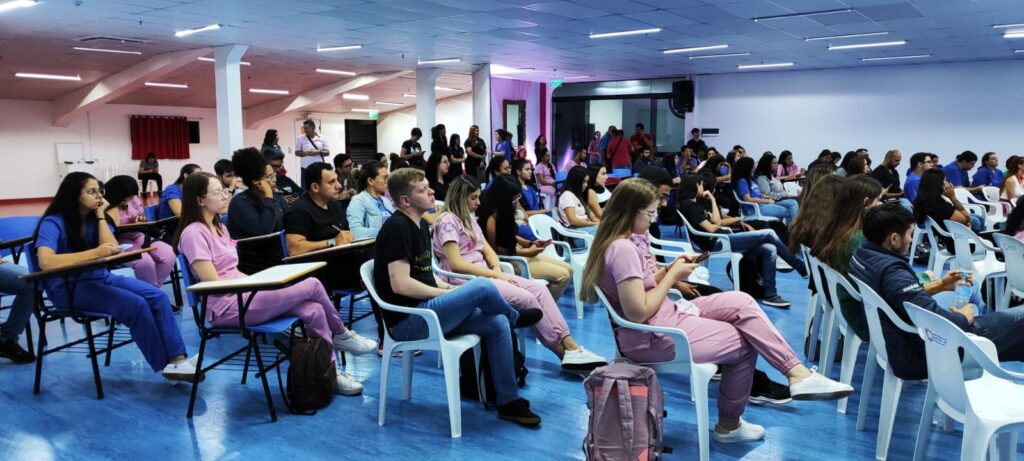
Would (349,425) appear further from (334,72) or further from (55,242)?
(334,72)

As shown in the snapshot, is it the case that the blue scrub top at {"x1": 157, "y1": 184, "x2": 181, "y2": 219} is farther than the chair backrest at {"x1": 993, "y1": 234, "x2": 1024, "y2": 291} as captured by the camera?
Yes

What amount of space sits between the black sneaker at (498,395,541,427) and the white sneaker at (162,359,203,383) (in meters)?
1.54

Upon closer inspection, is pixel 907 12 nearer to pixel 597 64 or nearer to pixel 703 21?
pixel 703 21

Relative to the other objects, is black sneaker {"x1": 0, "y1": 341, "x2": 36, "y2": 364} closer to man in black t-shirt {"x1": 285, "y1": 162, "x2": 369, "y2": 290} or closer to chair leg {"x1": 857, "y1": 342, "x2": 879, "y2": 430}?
man in black t-shirt {"x1": 285, "y1": 162, "x2": 369, "y2": 290}

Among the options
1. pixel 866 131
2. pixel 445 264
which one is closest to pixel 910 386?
pixel 445 264

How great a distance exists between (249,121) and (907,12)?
1755 cm

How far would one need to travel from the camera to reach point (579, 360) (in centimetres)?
362

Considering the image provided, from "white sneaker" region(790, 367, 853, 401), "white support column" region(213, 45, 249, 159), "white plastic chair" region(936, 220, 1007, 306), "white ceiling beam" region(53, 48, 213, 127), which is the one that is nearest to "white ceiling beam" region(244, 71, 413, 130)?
"white ceiling beam" region(53, 48, 213, 127)

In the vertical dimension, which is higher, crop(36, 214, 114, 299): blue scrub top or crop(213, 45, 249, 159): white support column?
crop(213, 45, 249, 159): white support column

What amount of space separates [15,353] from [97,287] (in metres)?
1.06

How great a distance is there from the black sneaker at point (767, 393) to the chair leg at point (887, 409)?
60cm

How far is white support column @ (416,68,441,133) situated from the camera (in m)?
14.1

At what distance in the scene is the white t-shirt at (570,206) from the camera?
6.04 m

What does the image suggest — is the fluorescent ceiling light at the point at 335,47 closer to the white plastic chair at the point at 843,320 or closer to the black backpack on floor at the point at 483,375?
the black backpack on floor at the point at 483,375
